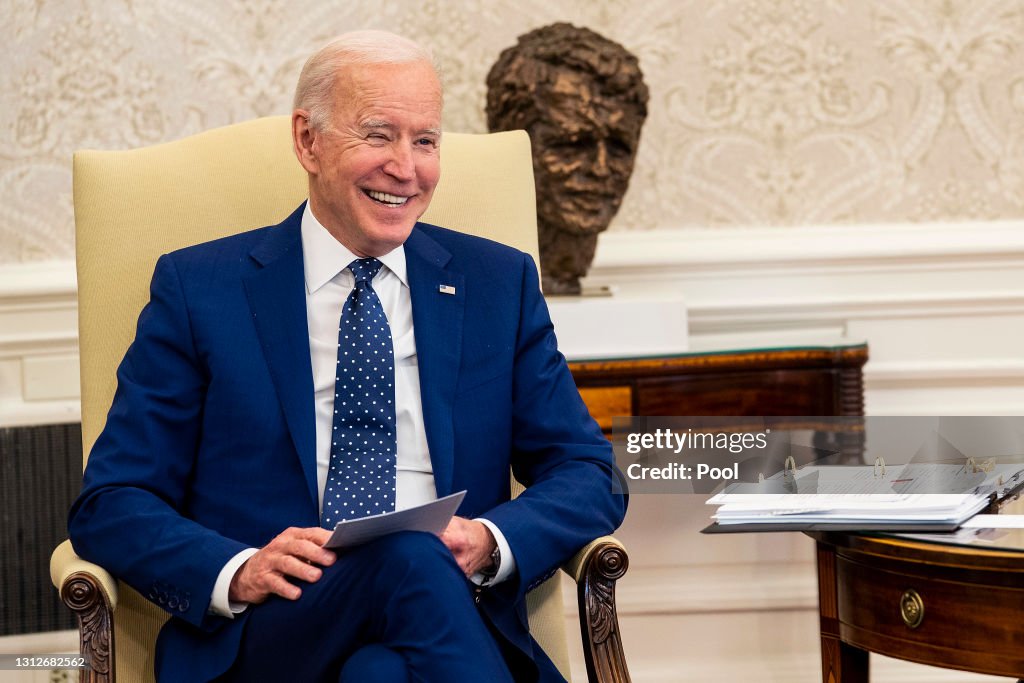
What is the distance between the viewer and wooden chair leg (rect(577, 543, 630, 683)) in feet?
5.67

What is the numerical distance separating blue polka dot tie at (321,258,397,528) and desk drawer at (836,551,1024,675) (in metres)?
0.70

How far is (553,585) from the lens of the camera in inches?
76.8

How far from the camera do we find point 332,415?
1.83 m

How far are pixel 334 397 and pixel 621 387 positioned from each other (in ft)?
2.76

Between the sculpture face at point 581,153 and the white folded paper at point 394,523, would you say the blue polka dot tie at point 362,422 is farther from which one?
the sculpture face at point 581,153

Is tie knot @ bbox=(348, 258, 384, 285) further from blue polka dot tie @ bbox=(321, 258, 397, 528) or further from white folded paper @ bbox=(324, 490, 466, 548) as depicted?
white folded paper @ bbox=(324, 490, 466, 548)

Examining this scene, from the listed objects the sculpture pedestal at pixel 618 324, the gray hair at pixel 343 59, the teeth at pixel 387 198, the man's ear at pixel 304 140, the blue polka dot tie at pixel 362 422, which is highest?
the gray hair at pixel 343 59

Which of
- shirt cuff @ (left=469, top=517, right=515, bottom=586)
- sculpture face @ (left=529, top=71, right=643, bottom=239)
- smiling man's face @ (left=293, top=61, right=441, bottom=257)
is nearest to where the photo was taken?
shirt cuff @ (left=469, top=517, right=515, bottom=586)

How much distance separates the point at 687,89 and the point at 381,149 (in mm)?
1504

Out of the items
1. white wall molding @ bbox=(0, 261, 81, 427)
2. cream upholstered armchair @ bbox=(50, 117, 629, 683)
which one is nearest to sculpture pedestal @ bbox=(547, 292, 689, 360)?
cream upholstered armchair @ bbox=(50, 117, 629, 683)

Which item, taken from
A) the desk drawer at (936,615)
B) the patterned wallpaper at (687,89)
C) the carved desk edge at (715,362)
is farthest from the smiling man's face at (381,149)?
the patterned wallpaper at (687,89)

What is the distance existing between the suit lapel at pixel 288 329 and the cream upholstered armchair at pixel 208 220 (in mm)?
229

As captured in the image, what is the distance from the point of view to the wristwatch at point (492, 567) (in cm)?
172

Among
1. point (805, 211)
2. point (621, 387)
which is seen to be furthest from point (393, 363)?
point (805, 211)
